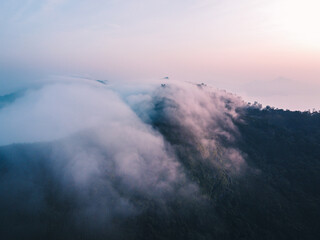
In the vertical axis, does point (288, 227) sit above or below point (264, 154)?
below

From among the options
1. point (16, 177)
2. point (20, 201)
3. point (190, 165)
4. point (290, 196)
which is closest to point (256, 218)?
point (290, 196)

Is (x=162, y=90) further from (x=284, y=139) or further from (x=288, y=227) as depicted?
(x=288, y=227)

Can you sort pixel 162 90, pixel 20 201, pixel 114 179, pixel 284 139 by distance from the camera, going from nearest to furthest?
1. pixel 20 201
2. pixel 114 179
3. pixel 284 139
4. pixel 162 90

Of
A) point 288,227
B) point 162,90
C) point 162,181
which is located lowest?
point 288,227

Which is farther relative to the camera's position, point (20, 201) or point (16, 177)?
point (16, 177)

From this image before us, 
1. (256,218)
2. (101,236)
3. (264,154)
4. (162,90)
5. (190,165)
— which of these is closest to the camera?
(101,236)

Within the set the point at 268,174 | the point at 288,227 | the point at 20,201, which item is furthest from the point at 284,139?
the point at 20,201

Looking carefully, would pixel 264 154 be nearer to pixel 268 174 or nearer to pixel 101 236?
pixel 268 174
